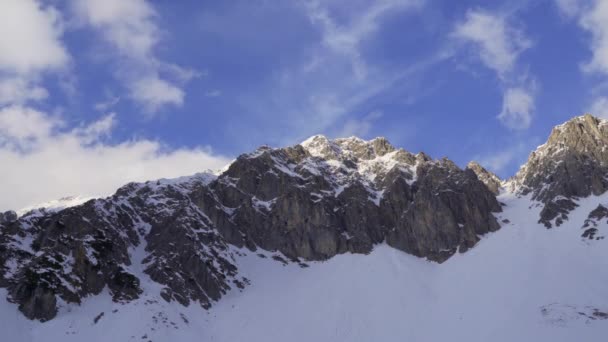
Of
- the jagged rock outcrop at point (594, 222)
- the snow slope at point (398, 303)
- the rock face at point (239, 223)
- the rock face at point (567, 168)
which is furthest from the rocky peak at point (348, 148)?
the jagged rock outcrop at point (594, 222)

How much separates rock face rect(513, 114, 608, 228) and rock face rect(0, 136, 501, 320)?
1144 cm

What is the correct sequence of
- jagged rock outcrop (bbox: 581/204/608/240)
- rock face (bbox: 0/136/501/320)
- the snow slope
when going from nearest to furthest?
the snow slope
rock face (bbox: 0/136/501/320)
jagged rock outcrop (bbox: 581/204/608/240)

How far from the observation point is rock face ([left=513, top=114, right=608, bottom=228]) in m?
126

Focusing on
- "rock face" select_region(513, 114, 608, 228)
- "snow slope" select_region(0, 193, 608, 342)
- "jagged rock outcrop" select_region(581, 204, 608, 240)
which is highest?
"rock face" select_region(513, 114, 608, 228)

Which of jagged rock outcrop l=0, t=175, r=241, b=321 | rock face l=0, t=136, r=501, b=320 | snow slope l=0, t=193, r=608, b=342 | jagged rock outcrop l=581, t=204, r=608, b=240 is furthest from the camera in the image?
jagged rock outcrop l=581, t=204, r=608, b=240

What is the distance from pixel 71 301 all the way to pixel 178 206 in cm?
4295

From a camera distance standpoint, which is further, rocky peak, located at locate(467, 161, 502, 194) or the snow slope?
rocky peak, located at locate(467, 161, 502, 194)

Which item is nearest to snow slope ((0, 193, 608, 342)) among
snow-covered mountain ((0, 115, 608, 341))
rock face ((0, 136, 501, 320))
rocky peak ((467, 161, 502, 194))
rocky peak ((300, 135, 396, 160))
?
snow-covered mountain ((0, 115, 608, 341))

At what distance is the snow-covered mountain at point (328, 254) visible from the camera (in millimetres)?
92625

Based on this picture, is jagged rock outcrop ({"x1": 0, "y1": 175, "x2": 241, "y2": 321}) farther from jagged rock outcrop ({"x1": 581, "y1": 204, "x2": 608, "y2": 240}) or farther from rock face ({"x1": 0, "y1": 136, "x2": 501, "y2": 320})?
jagged rock outcrop ({"x1": 581, "y1": 204, "x2": 608, "y2": 240})

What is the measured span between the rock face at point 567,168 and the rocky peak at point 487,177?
594 cm

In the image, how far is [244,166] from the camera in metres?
146

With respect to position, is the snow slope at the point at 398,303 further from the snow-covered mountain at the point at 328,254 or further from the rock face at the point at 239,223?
the rock face at the point at 239,223

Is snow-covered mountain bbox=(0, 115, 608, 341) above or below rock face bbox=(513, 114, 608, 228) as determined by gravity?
below
